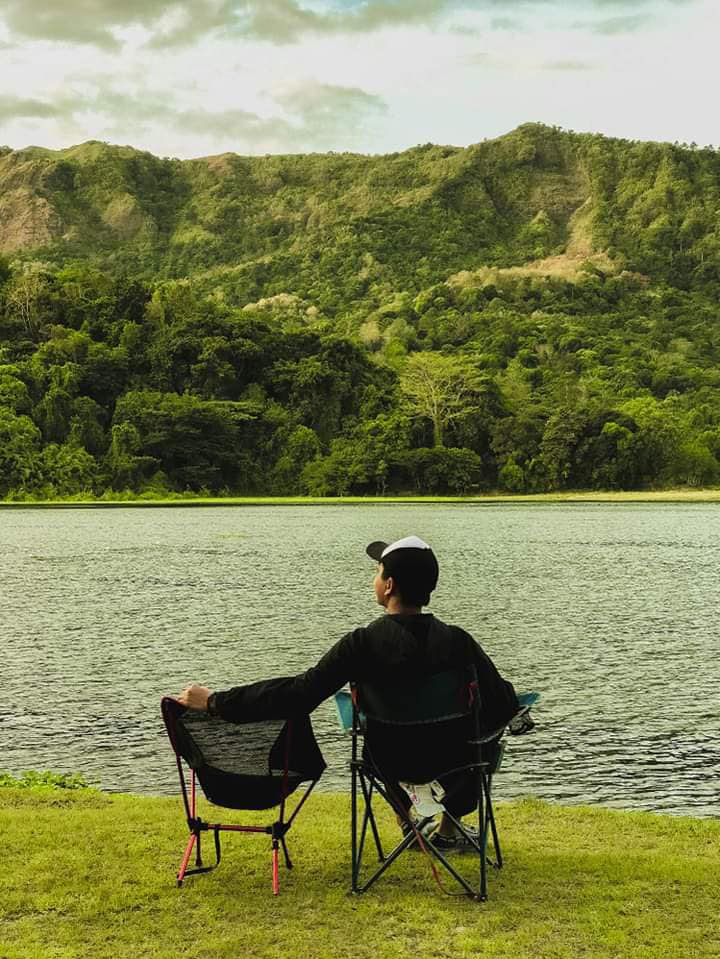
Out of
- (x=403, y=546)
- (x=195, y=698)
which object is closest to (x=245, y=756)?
(x=195, y=698)

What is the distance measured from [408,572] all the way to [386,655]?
1.35ft

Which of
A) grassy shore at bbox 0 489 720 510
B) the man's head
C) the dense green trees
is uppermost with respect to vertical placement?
the dense green trees

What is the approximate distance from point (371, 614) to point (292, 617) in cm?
181

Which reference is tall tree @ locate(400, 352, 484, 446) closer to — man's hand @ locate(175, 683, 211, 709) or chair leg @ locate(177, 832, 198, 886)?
chair leg @ locate(177, 832, 198, 886)

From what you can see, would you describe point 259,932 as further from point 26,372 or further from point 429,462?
point 26,372

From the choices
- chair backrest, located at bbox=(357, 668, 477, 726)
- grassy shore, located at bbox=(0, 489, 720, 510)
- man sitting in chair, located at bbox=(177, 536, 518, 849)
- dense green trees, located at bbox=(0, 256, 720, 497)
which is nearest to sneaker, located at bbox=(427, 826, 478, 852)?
chair backrest, located at bbox=(357, 668, 477, 726)

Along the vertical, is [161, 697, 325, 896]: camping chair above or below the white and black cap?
below

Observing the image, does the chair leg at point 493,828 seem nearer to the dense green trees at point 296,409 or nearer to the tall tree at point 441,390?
the dense green trees at point 296,409

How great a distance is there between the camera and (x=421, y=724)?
518 centimetres

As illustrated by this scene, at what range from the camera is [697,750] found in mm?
11250

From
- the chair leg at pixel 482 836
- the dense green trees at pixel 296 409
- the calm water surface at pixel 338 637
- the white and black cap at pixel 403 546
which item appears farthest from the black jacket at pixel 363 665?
the dense green trees at pixel 296 409

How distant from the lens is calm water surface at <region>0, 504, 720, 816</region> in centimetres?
1078

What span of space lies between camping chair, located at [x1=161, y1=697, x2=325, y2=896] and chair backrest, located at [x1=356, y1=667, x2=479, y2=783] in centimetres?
34

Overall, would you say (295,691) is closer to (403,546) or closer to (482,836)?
(403,546)
